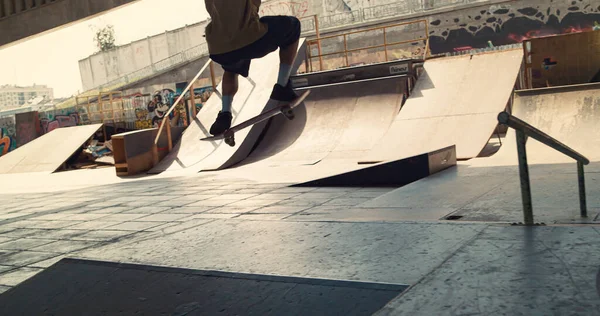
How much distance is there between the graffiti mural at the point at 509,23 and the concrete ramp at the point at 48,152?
18357mm

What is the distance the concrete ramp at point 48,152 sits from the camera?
20.3 meters

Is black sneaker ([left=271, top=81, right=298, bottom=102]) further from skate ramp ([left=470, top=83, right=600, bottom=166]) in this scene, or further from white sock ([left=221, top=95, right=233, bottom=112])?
skate ramp ([left=470, top=83, right=600, bottom=166])

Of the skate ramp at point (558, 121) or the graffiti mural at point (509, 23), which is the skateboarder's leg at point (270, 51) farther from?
the graffiti mural at point (509, 23)

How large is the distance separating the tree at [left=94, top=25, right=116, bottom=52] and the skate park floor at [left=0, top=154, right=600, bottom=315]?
6430 centimetres

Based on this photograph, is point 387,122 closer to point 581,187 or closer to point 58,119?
point 581,187

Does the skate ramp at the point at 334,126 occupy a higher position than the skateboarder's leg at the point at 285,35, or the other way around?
the skateboarder's leg at the point at 285,35

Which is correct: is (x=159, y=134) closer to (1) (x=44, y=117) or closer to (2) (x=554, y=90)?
(2) (x=554, y=90)

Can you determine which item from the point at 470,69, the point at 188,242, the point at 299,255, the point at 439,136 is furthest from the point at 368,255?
the point at 470,69

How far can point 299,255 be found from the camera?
12.1 feet

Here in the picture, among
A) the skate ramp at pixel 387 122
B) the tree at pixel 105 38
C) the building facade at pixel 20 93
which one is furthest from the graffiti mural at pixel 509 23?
the building facade at pixel 20 93

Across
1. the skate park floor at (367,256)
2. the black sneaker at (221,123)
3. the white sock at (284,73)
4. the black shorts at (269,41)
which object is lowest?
the skate park floor at (367,256)

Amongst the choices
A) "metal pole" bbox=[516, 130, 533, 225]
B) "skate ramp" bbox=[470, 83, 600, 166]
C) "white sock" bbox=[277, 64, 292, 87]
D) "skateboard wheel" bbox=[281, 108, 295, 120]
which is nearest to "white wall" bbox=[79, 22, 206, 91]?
→ "skate ramp" bbox=[470, 83, 600, 166]

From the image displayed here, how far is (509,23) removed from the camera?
28.8m

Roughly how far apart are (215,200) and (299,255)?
5.42 m
